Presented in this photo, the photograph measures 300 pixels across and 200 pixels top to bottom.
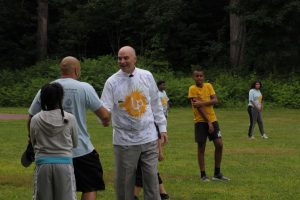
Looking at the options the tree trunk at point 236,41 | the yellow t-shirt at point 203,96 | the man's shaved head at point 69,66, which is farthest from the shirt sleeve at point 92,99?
the tree trunk at point 236,41

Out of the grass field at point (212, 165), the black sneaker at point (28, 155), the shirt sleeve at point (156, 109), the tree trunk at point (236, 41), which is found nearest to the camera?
the black sneaker at point (28, 155)

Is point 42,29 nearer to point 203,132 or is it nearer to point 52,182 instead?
point 203,132

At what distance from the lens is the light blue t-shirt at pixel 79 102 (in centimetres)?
695

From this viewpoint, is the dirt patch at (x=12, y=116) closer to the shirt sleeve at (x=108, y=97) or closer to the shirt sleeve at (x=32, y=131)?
the shirt sleeve at (x=108, y=97)

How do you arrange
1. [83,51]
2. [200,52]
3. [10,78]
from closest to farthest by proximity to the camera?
[10,78] < [200,52] < [83,51]

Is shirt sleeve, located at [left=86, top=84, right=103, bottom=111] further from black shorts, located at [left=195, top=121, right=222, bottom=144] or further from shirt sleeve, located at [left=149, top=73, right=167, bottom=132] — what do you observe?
black shorts, located at [left=195, top=121, right=222, bottom=144]

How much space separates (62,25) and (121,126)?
1871 inches

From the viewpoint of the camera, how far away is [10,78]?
4431 centimetres

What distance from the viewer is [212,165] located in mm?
13438

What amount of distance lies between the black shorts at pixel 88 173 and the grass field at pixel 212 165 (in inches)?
98.0

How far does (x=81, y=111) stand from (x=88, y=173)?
70cm

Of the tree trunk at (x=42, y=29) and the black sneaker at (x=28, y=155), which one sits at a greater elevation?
the tree trunk at (x=42, y=29)

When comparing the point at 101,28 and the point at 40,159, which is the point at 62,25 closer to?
the point at 101,28

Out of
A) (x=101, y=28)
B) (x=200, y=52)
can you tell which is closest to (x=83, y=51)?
(x=101, y=28)
